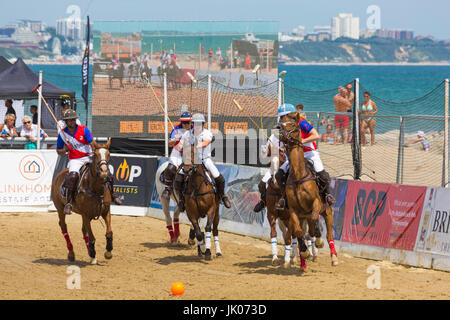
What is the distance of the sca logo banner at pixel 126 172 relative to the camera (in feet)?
69.4

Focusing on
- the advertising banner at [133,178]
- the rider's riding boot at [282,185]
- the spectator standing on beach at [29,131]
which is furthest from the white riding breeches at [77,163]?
the spectator standing on beach at [29,131]

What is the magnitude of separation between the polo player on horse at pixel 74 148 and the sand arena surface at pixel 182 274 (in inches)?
57.9

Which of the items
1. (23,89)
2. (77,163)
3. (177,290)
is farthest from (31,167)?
(177,290)

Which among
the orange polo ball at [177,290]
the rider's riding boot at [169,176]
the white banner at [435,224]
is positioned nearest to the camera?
the orange polo ball at [177,290]

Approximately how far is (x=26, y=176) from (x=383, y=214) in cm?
1136

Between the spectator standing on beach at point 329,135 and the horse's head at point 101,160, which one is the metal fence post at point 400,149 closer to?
the spectator standing on beach at point 329,135

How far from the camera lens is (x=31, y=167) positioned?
70.6ft

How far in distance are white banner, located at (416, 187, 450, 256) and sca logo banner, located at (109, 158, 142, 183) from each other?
9.63 metres

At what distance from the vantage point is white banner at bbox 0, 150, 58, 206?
21.4 m

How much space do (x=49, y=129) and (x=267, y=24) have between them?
9.32m

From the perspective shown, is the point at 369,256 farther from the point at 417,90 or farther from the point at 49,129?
the point at 417,90

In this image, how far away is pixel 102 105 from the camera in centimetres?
2994

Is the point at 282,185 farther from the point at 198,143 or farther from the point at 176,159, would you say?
the point at 176,159

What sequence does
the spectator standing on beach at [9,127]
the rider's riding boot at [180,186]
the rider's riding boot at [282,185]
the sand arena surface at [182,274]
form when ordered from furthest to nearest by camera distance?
1. the spectator standing on beach at [9,127]
2. the rider's riding boot at [180,186]
3. the rider's riding boot at [282,185]
4. the sand arena surface at [182,274]
